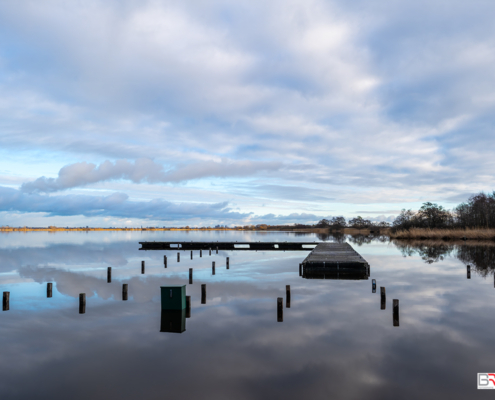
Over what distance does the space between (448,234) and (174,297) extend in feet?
246

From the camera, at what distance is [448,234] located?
74938mm

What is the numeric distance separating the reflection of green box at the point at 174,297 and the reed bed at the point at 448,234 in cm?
6713

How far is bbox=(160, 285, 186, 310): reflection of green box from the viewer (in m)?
15.6

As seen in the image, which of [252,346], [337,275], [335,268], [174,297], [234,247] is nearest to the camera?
[252,346]

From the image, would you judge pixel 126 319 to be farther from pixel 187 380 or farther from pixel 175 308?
pixel 187 380

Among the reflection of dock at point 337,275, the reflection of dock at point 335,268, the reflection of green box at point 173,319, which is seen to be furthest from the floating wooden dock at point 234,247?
the reflection of green box at point 173,319

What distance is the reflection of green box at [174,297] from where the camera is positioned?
15578 millimetres

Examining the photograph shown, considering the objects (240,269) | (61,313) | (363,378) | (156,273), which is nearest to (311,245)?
(240,269)

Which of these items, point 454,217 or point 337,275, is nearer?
point 337,275

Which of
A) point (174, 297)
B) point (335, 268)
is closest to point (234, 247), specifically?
point (335, 268)

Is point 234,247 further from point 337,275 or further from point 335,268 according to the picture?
point 337,275

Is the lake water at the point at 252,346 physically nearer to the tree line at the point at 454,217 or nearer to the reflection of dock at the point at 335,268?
the reflection of dock at the point at 335,268

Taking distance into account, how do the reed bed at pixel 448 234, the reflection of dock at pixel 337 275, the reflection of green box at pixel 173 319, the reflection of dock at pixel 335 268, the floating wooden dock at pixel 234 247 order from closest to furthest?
the reflection of green box at pixel 173 319 < the reflection of dock at pixel 337 275 < the reflection of dock at pixel 335 268 < the floating wooden dock at pixel 234 247 < the reed bed at pixel 448 234

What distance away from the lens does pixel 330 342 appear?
43.4 feet
